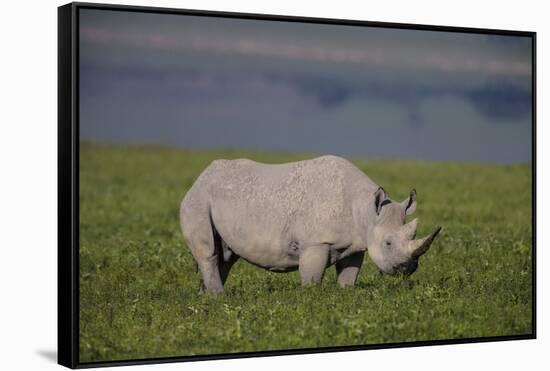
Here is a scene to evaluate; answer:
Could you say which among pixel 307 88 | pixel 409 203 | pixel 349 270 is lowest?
pixel 349 270

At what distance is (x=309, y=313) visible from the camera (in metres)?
16.4

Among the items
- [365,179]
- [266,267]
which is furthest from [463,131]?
[266,267]

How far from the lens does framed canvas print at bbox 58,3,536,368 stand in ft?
51.5

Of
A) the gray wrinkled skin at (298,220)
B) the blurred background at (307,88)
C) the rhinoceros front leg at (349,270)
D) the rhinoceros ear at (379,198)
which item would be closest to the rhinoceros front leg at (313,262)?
the gray wrinkled skin at (298,220)

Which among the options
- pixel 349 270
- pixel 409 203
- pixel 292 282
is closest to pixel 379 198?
pixel 409 203

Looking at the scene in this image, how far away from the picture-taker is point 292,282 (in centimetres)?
1739

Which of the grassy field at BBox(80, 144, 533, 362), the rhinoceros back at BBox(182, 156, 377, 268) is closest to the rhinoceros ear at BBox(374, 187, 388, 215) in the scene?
the rhinoceros back at BBox(182, 156, 377, 268)

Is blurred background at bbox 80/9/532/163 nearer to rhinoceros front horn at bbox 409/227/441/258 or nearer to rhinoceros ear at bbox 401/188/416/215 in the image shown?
rhinoceros ear at bbox 401/188/416/215

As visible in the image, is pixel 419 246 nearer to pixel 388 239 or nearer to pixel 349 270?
pixel 388 239

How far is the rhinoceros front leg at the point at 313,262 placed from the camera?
16734mm

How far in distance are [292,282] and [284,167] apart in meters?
1.43

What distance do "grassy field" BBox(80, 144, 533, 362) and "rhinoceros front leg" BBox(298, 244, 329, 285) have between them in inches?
5.7

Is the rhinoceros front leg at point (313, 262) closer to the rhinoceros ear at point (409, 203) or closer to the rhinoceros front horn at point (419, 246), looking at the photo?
the rhinoceros front horn at point (419, 246)

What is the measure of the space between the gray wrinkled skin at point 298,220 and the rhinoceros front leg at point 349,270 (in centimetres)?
1
